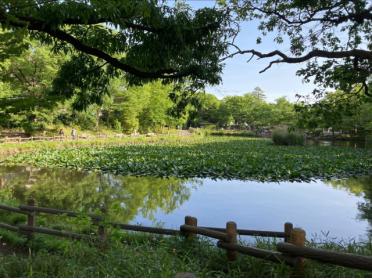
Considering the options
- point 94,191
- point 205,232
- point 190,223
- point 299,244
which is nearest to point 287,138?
point 94,191

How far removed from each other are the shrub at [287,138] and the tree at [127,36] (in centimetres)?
3057

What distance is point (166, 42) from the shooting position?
5.70 meters

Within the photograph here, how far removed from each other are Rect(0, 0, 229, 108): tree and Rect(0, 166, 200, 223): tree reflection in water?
441 centimetres

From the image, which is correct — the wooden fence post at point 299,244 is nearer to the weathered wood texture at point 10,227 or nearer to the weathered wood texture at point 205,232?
the weathered wood texture at point 205,232

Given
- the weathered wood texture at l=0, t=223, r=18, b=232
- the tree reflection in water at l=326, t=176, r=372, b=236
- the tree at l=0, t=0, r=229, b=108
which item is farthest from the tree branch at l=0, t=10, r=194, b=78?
the tree reflection in water at l=326, t=176, r=372, b=236

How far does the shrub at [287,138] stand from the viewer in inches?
1428

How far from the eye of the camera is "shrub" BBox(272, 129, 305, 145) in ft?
119

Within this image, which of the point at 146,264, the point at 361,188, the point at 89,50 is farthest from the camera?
the point at 361,188

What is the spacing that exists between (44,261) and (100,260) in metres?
0.63

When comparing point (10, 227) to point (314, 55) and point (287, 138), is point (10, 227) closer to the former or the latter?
point (314, 55)

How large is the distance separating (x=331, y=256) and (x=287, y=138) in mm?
33951

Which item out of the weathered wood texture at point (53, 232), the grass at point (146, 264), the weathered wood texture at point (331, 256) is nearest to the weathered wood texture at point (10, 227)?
the weathered wood texture at point (53, 232)

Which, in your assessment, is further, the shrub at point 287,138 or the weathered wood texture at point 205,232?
the shrub at point 287,138

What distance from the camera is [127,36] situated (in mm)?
6156
